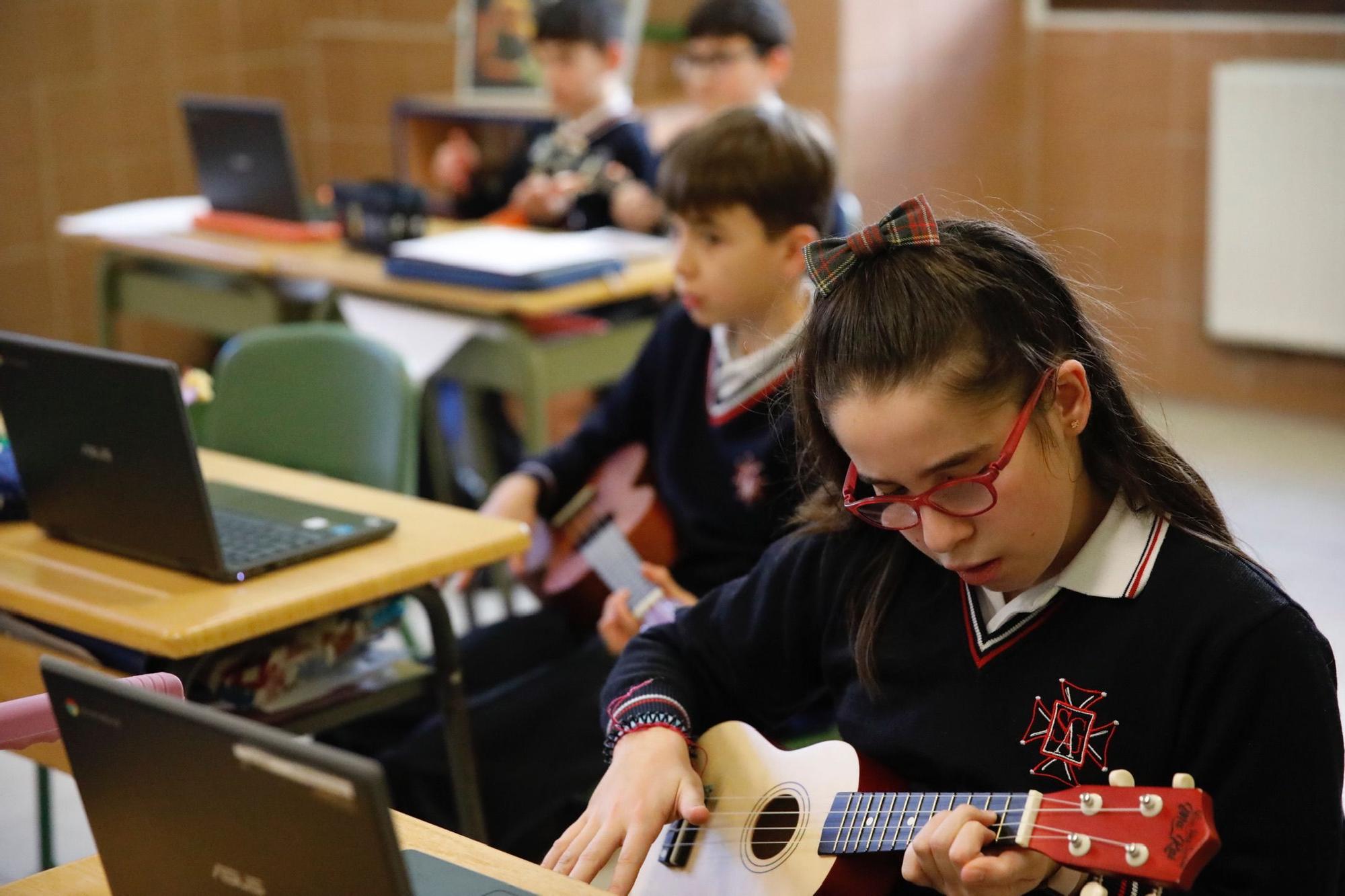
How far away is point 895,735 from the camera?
1286mm

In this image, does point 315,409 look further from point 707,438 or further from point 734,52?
point 734,52

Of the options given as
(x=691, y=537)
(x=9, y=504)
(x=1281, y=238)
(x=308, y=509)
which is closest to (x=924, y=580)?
(x=691, y=537)

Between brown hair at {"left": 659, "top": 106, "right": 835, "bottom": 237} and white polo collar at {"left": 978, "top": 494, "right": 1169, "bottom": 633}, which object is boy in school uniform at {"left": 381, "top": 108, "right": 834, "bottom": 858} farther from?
white polo collar at {"left": 978, "top": 494, "right": 1169, "bottom": 633}

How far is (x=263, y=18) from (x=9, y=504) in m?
3.77

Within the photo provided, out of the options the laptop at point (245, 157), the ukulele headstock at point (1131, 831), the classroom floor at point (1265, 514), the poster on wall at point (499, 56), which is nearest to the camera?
the ukulele headstock at point (1131, 831)

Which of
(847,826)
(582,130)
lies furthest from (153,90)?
(847,826)

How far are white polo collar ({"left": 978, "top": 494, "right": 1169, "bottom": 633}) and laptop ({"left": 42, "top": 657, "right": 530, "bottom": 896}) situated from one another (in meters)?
0.57

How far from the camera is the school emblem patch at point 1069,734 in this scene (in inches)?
45.2

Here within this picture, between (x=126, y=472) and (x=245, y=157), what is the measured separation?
2.14 meters

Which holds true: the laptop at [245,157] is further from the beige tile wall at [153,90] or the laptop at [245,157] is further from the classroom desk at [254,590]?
the classroom desk at [254,590]

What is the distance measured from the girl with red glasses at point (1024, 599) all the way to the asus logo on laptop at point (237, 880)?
0.43 m

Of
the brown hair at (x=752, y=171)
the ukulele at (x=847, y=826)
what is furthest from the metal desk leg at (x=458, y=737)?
the brown hair at (x=752, y=171)

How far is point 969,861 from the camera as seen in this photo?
3.44 feet

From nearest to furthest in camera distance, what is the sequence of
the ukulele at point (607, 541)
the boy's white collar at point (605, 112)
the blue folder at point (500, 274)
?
the ukulele at point (607, 541) → the blue folder at point (500, 274) → the boy's white collar at point (605, 112)
